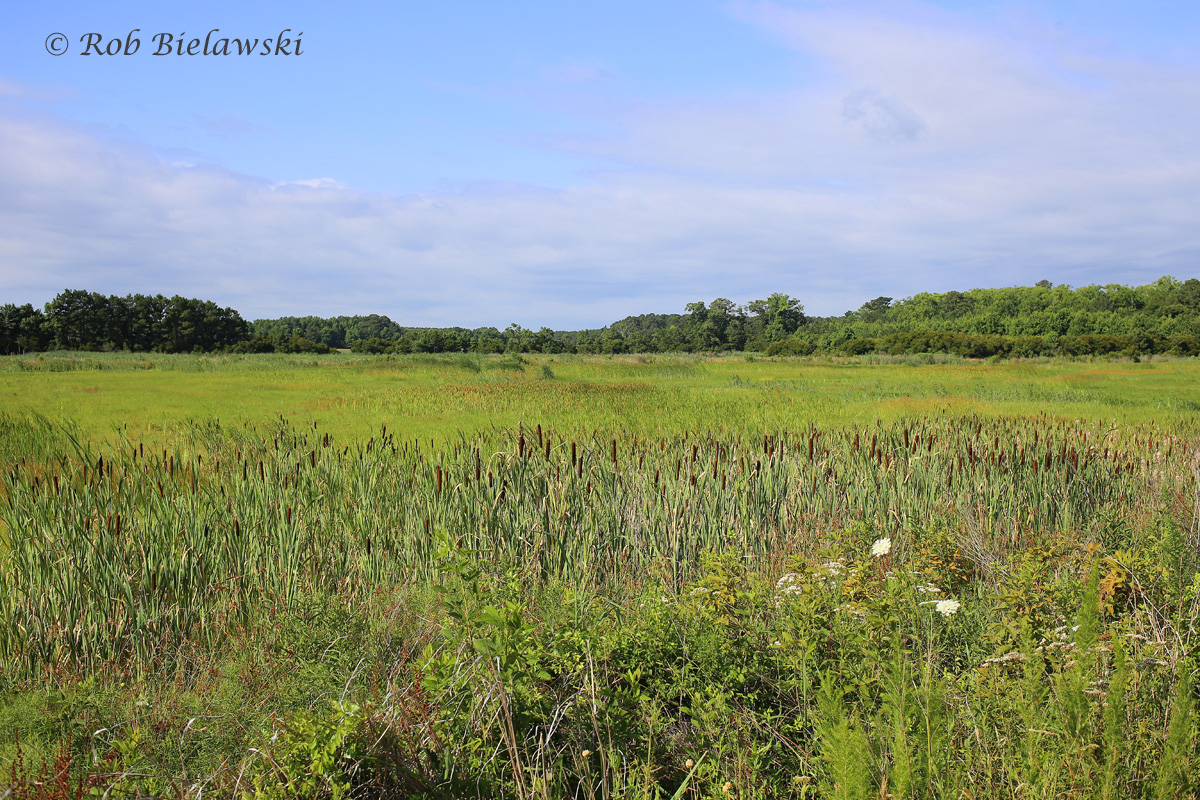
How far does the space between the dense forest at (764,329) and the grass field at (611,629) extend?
7211 cm

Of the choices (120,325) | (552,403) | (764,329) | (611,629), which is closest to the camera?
(611,629)

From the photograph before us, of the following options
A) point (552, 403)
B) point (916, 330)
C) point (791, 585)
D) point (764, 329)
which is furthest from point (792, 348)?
point (791, 585)

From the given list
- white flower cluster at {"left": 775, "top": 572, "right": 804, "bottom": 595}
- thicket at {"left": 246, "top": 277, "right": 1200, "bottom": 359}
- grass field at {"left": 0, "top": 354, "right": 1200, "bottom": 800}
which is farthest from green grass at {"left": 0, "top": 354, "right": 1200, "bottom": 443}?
thicket at {"left": 246, "top": 277, "right": 1200, "bottom": 359}

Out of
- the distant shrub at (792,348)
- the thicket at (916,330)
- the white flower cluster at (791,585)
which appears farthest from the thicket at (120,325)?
the white flower cluster at (791,585)

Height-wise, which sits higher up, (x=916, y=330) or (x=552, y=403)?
(x=916, y=330)

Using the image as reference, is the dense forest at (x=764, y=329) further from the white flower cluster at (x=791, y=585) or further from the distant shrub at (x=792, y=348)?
the white flower cluster at (x=791, y=585)

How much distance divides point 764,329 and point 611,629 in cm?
12873

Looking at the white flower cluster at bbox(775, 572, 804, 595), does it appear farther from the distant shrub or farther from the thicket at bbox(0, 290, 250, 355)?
the thicket at bbox(0, 290, 250, 355)

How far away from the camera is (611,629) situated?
3.25 meters

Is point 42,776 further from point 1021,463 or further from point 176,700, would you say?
point 1021,463

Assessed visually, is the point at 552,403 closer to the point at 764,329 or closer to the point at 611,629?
the point at 611,629

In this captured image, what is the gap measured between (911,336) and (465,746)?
3236 inches

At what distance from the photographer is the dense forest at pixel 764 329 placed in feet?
224

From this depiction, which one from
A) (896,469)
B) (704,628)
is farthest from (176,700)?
(896,469)
